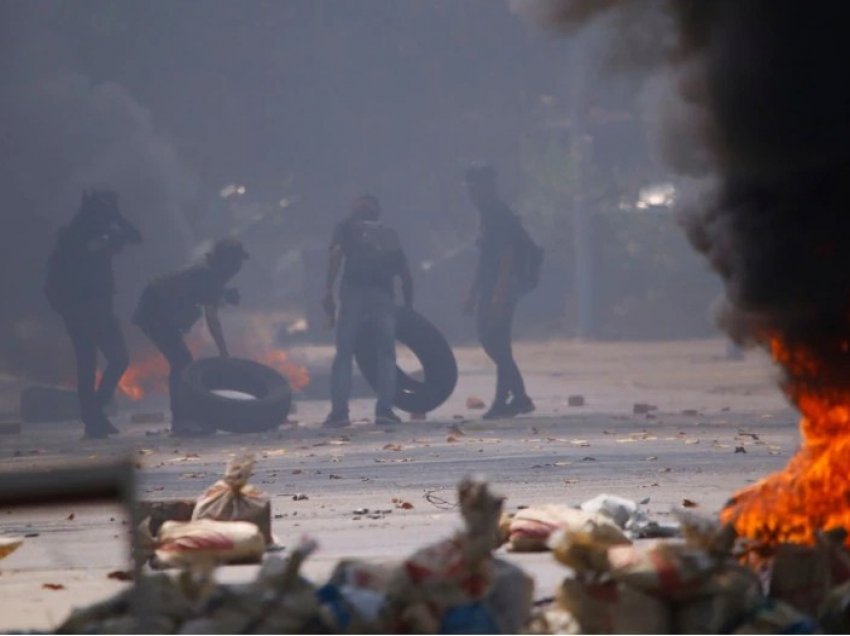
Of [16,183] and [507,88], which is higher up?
[507,88]

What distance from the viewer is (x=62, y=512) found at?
33.9ft

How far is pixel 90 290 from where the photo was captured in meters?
16.4

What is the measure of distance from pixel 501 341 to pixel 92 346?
4.11 metres

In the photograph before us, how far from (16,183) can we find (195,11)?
8656mm

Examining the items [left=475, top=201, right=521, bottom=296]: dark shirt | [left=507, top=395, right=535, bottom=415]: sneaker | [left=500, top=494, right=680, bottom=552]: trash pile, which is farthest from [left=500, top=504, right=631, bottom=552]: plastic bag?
[left=475, top=201, right=521, bottom=296]: dark shirt

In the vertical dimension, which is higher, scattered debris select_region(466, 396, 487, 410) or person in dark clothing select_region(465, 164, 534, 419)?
person in dark clothing select_region(465, 164, 534, 419)

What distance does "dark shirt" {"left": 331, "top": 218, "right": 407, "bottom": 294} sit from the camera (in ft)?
54.6

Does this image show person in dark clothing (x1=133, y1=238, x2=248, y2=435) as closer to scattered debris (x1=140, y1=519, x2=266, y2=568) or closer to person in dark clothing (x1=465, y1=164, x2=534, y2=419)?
person in dark clothing (x1=465, y1=164, x2=534, y2=419)

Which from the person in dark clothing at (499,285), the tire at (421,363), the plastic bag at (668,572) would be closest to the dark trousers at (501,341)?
the person in dark clothing at (499,285)

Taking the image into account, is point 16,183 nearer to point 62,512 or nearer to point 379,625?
point 62,512

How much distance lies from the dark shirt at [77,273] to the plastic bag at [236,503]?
857 cm

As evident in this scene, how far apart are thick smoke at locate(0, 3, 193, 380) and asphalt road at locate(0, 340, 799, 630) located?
6.50 m

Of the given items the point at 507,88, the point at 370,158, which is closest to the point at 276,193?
the point at 370,158

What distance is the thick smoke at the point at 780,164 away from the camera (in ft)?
25.6
